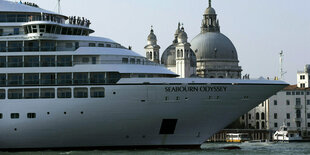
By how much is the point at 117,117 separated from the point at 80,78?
→ 10.8ft

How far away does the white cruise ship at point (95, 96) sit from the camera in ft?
154

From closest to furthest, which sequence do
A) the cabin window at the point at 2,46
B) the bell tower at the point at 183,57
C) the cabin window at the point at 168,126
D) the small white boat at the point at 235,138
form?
the cabin window at the point at 168,126
the cabin window at the point at 2,46
the small white boat at the point at 235,138
the bell tower at the point at 183,57

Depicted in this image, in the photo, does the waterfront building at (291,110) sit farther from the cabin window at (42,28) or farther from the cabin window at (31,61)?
the cabin window at (31,61)

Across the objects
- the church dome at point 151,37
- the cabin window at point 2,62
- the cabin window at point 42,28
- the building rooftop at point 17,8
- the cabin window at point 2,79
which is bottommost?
the cabin window at point 2,79

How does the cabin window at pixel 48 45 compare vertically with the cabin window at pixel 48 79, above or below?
above

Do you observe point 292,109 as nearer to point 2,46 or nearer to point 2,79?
point 2,46

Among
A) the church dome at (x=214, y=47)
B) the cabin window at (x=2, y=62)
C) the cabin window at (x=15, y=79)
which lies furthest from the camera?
the church dome at (x=214, y=47)

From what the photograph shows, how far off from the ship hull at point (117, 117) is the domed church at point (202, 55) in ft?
325

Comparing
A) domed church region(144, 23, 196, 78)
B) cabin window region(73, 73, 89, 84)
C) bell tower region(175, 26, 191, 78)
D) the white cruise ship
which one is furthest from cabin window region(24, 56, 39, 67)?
bell tower region(175, 26, 191, 78)

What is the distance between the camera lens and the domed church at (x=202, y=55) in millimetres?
148250

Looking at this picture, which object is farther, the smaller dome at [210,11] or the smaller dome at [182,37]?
the smaller dome at [210,11]

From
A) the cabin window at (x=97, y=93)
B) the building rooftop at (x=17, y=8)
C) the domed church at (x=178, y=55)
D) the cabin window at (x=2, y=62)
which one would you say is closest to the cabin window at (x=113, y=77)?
the cabin window at (x=97, y=93)

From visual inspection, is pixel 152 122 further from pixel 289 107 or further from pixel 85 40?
pixel 289 107

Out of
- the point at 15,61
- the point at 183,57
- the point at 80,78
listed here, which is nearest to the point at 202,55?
the point at 183,57
